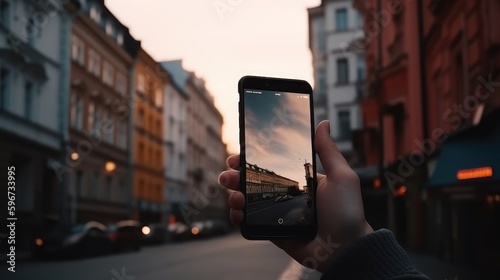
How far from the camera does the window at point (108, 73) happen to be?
26719mm

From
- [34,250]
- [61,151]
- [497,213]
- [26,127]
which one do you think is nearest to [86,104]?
[61,151]

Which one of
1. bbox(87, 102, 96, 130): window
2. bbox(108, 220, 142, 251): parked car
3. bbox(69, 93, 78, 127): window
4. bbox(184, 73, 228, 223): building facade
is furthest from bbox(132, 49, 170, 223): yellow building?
bbox(184, 73, 228, 223): building facade

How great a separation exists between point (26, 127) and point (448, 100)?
1189 cm

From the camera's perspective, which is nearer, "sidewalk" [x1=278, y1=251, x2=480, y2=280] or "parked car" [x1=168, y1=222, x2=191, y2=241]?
"sidewalk" [x1=278, y1=251, x2=480, y2=280]

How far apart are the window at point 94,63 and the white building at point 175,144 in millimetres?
6670

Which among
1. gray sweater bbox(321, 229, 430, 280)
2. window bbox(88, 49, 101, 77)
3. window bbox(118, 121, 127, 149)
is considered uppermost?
window bbox(88, 49, 101, 77)

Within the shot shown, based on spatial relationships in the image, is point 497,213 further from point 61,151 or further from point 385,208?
point 61,151

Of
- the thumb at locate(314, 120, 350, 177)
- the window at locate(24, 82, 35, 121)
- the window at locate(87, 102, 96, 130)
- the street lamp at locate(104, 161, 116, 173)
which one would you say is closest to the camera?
the thumb at locate(314, 120, 350, 177)

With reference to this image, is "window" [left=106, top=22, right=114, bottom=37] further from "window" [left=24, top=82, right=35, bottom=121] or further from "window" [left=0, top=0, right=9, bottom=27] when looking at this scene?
"window" [left=0, top=0, right=9, bottom=27]

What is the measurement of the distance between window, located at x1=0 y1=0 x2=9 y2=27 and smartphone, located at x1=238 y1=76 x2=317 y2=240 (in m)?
16.5

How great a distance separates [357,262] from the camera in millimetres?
1625

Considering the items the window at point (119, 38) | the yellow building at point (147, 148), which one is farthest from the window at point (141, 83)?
the window at point (119, 38)

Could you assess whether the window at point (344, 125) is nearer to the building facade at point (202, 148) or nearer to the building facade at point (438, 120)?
the building facade at point (438, 120)

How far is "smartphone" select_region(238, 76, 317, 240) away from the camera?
2164 mm
